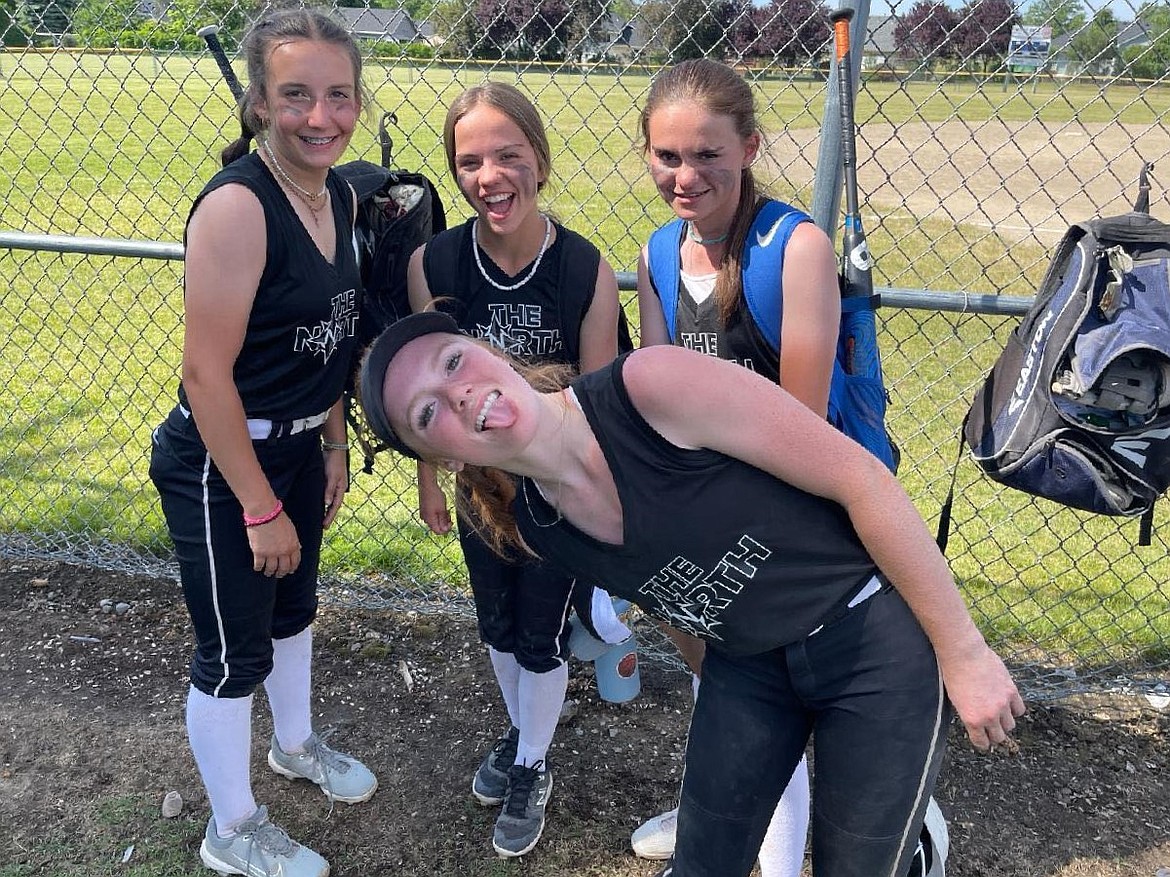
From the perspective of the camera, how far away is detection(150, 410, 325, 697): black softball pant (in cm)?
220

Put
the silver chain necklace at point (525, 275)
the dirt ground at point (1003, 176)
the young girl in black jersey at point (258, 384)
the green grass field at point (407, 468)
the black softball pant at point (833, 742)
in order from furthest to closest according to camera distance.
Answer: the dirt ground at point (1003, 176)
the green grass field at point (407, 468)
the silver chain necklace at point (525, 275)
the young girl in black jersey at point (258, 384)
the black softball pant at point (833, 742)

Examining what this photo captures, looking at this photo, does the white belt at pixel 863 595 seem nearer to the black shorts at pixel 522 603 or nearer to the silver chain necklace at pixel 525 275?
the black shorts at pixel 522 603

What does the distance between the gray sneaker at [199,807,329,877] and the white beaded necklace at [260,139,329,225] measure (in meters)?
1.58

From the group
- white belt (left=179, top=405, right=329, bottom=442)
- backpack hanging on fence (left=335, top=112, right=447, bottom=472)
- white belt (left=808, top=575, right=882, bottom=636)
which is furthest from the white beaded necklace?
white belt (left=808, top=575, right=882, bottom=636)

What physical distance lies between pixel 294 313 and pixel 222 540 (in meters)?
0.55

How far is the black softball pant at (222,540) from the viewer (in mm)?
2197

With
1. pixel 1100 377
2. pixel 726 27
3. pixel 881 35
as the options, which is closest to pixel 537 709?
pixel 1100 377

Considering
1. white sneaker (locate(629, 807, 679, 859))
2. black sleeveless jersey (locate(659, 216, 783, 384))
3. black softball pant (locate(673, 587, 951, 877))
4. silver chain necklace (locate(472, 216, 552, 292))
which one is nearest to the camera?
black softball pant (locate(673, 587, 951, 877))

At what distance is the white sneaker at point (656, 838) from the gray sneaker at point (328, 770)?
800 millimetres

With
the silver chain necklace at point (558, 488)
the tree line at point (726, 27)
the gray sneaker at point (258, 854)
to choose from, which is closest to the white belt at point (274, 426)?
the silver chain necklace at point (558, 488)

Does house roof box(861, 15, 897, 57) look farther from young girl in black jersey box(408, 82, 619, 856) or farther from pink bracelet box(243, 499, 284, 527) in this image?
pink bracelet box(243, 499, 284, 527)

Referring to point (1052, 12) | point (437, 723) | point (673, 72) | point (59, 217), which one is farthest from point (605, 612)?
point (59, 217)

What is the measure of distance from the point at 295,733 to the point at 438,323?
1.58 meters

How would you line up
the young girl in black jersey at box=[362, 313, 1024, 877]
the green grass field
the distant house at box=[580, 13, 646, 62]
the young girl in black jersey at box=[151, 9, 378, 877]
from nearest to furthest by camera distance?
the young girl in black jersey at box=[362, 313, 1024, 877] < the young girl in black jersey at box=[151, 9, 378, 877] < the distant house at box=[580, 13, 646, 62] < the green grass field
